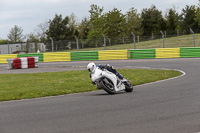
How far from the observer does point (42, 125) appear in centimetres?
648

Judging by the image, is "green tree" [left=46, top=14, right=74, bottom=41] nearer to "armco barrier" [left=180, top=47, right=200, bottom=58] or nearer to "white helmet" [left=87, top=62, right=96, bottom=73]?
"armco barrier" [left=180, top=47, right=200, bottom=58]

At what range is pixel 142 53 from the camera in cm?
3212

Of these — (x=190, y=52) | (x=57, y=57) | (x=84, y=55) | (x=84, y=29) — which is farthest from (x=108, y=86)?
(x=84, y=29)

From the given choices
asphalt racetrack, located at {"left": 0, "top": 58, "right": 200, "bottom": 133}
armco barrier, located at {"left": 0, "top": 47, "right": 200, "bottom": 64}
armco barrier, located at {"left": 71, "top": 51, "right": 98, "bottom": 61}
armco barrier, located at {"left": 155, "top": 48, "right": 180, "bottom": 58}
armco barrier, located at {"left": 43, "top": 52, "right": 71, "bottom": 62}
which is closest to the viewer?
asphalt racetrack, located at {"left": 0, "top": 58, "right": 200, "bottom": 133}

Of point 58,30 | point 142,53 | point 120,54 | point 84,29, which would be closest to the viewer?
point 142,53

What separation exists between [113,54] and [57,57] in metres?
5.27

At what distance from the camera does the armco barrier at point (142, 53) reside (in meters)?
31.6

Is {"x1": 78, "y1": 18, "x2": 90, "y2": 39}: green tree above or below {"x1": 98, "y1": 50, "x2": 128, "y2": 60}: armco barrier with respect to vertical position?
above

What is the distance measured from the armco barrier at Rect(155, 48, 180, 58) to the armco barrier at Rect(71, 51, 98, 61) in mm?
5649

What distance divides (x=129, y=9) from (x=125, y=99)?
227 ft

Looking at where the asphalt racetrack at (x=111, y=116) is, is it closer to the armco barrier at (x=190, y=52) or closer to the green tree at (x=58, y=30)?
the armco barrier at (x=190, y=52)

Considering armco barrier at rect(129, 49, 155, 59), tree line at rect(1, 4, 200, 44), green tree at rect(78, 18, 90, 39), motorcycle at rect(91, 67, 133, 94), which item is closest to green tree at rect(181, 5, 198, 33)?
tree line at rect(1, 4, 200, 44)

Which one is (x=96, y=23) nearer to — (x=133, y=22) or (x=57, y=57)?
(x=133, y=22)

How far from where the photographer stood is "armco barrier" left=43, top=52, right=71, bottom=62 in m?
34.0
